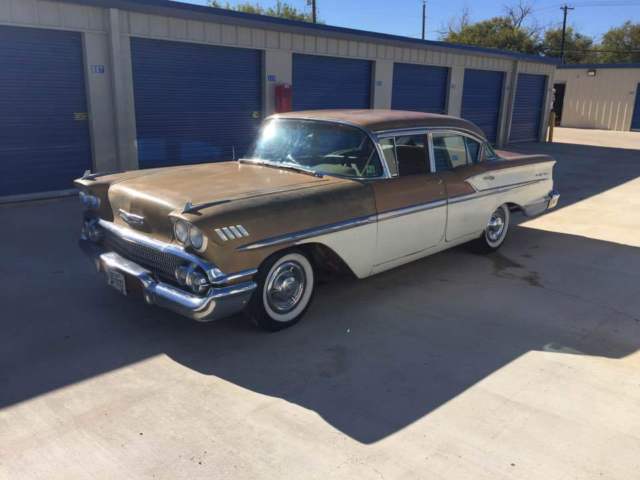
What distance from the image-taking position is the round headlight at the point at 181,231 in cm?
360

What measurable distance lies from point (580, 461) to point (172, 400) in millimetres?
2302

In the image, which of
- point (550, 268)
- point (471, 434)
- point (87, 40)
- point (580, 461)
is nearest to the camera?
point (580, 461)

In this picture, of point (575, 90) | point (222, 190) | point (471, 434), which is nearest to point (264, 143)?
point (222, 190)

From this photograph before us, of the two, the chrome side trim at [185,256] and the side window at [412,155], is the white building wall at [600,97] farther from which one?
the chrome side trim at [185,256]

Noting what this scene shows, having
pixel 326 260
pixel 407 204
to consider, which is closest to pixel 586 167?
pixel 407 204

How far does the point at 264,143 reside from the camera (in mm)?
5297

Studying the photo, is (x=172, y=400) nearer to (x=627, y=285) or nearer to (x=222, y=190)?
(x=222, y=190)

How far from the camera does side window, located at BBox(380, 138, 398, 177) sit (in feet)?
15.8

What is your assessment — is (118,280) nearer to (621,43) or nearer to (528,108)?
(528,108)

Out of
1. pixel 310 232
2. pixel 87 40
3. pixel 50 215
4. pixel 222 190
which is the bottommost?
pixel 50 215


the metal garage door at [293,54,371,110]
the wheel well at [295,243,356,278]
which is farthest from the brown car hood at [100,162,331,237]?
the metal garage door at [293,54,371,110]

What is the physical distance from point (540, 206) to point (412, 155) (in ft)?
8.75

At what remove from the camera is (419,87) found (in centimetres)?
1619

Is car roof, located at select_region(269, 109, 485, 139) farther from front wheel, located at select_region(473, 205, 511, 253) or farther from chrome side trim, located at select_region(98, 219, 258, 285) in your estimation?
chrome side trim, located at select_region(98, 219, 258, 285)
